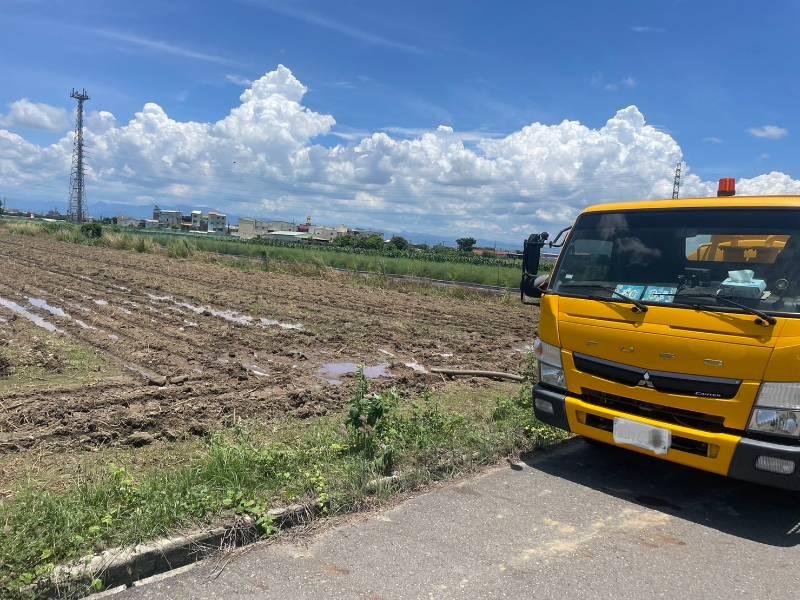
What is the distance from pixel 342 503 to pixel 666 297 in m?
2.94

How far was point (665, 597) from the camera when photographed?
3111mm

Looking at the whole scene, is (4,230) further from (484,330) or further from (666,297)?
(666,297)

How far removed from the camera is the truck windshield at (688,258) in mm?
4082

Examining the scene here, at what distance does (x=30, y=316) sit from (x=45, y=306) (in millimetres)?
1597

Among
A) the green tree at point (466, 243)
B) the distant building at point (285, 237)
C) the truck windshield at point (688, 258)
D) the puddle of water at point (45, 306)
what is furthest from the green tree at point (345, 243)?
the truck windshield at point (688, 258)

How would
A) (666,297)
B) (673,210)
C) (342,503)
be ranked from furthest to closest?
1. (673,210)
2. (666,297)
3. (342,503)

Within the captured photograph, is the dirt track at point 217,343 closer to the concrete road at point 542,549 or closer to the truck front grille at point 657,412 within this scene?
the concrete road at point 542,549

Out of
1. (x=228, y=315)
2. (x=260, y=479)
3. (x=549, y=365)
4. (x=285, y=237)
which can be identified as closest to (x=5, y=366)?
(x=260, y=479)

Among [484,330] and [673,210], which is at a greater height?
[673,210]

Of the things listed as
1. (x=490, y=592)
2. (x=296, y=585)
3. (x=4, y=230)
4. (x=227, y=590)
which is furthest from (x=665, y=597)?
(x=4, y=230)

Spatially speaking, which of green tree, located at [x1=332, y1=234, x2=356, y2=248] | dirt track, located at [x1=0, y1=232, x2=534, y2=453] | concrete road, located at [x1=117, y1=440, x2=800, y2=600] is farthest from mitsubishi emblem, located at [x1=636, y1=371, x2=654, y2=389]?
green tree, located at [x1=332, y1=234, x2=356, y2=248]

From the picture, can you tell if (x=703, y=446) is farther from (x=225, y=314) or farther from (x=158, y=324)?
(x=225, y=314)

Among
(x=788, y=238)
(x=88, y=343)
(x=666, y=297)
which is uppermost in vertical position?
(x=788, y=238)

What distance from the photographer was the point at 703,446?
3.95 metres
